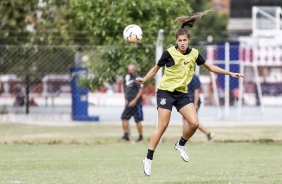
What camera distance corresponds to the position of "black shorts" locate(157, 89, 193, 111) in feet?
35.8

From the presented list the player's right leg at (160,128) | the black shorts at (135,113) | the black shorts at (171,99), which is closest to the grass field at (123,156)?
the player's right leg at (160,128)

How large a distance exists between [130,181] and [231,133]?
11.5 metres

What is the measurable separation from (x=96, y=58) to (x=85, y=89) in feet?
10.2

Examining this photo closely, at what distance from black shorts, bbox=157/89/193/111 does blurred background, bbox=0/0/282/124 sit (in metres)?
7.50

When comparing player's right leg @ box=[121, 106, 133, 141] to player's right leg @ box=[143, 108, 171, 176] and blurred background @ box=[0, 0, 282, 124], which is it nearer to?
blurred background @ box=[0, 0, 282, 124]

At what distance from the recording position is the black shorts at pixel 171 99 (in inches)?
430

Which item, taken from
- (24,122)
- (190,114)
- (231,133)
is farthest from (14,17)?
(190,114)

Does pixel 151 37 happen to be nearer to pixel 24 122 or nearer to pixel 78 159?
pixel 24 122

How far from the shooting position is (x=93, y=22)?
21.5 metres

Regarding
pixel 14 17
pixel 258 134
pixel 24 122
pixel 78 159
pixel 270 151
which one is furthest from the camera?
pixel 14 17

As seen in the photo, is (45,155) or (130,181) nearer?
(130,181)

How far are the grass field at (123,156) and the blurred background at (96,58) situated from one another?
82.0 inches

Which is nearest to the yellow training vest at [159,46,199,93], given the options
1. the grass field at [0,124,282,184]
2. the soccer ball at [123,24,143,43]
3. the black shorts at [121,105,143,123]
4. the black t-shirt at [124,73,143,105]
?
the grass field at [0,124,282,184]

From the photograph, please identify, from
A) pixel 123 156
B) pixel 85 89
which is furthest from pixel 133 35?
pixel 85 89
